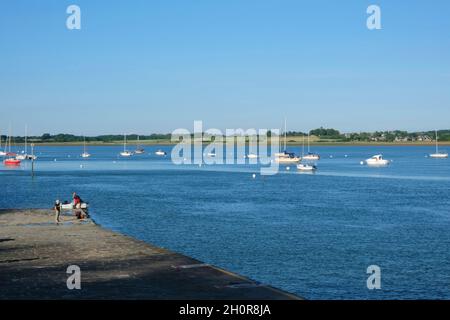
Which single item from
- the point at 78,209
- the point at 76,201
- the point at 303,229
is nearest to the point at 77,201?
the point at 76,201

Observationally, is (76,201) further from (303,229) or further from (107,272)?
(107,272)

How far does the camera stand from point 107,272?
86.0 feet

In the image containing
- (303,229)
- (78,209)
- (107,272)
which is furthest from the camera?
(303,229)

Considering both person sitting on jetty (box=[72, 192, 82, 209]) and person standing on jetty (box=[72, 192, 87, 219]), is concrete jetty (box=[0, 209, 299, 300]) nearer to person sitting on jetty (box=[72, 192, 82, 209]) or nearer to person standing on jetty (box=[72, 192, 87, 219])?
person standing on jetty (box=[72, 192, 87, 219])

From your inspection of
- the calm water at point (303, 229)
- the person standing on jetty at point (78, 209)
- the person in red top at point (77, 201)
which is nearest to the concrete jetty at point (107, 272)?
the calm water at point (303, 229)

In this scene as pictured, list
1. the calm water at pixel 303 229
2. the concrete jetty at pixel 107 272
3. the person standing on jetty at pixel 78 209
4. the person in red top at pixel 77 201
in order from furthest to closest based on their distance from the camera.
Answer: the person in red top at pixel 77 201
the person standing on jetty at pixel 78 209
the calm water at pixel 303 229
the concrete jetty at pixel 107 272

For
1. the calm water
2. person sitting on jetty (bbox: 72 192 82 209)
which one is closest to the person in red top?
person sitting on jetty (bbox: 72 192 82 209)

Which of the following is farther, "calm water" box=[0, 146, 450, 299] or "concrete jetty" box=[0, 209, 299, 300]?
"calm water" box=[0, 146, 450, 299]

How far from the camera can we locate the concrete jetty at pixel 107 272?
22.1 m

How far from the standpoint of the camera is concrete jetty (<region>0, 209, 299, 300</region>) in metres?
22.1

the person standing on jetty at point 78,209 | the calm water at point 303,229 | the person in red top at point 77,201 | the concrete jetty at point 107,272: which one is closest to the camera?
the concrete jetty at point 107,272

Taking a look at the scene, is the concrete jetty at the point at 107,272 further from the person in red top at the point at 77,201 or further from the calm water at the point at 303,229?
the person in red top at the point at 77,201
